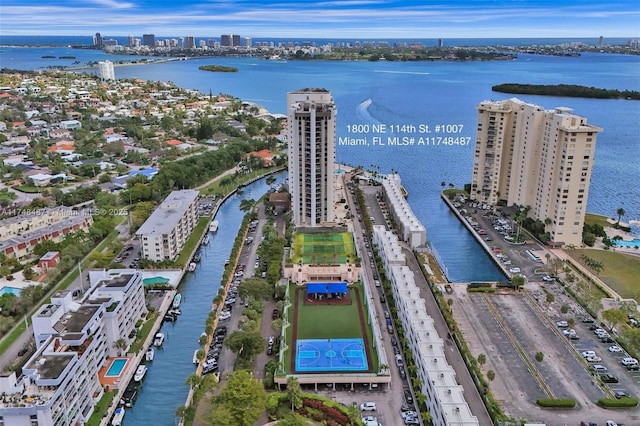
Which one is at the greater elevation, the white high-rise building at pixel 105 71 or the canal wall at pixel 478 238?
the white high-rise building at pixel 105 71

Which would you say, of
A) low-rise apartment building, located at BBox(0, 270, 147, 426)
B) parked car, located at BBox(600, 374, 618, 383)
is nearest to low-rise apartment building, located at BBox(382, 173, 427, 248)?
parked car, located at BBox(600, 374, 618, 383)

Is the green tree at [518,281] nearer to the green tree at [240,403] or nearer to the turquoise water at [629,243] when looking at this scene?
the turquoise water at [629,243]

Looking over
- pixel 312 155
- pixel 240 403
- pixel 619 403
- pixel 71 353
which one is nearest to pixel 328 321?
pixel 240 403

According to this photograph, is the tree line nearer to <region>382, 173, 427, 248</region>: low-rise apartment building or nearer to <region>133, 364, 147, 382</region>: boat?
<region>382, 173, 427, 248</region>: low-rise apartment building

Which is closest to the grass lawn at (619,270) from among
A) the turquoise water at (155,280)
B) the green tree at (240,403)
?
the green tree at (240,403)

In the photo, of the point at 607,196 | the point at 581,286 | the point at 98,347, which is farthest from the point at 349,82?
the point at 98,347

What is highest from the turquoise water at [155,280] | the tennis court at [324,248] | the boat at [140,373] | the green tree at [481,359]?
the tennis court at [324,248]
